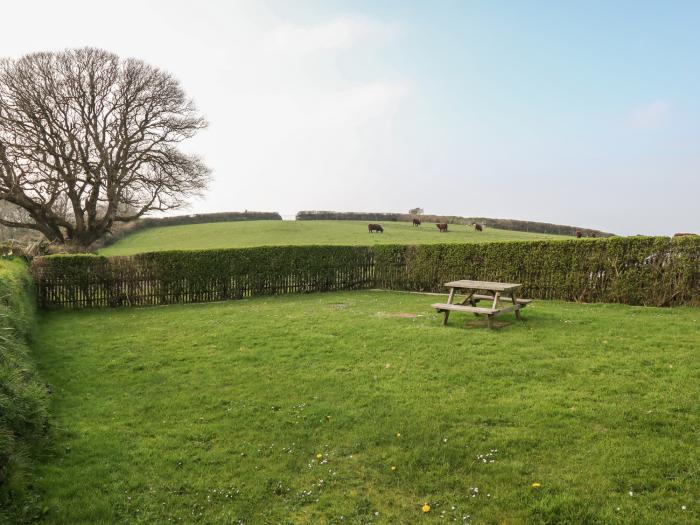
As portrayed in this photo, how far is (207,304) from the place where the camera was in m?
17.6

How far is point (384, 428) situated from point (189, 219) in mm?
53790

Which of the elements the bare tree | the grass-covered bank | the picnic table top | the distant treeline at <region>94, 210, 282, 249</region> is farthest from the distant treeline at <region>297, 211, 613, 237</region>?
the grass-covered bank

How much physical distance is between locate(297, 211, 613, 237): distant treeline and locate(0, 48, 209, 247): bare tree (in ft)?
89.1

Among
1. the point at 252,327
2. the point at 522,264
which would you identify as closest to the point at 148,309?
the point at 252,327

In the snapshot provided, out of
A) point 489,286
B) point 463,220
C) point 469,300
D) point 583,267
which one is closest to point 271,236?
point 463,220

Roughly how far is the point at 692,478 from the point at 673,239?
10.8m

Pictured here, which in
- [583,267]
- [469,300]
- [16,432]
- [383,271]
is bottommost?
[16,432]

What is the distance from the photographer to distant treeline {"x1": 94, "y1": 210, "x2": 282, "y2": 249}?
4629 centimetres

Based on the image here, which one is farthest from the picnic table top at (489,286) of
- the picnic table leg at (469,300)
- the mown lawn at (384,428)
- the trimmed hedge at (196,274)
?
the trimmed hedge at (196,274)

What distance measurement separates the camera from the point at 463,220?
5384cm

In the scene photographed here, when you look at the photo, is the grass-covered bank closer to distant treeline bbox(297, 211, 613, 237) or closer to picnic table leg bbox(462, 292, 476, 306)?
picnic table leg bbox(462, 292, 476, 306)

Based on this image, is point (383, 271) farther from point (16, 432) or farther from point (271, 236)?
point (271, 236)

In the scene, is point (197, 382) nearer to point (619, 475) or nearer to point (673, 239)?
point (619, 475)

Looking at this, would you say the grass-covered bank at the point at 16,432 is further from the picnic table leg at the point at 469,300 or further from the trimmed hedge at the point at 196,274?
the trimmed hedge at the point at 196,274
